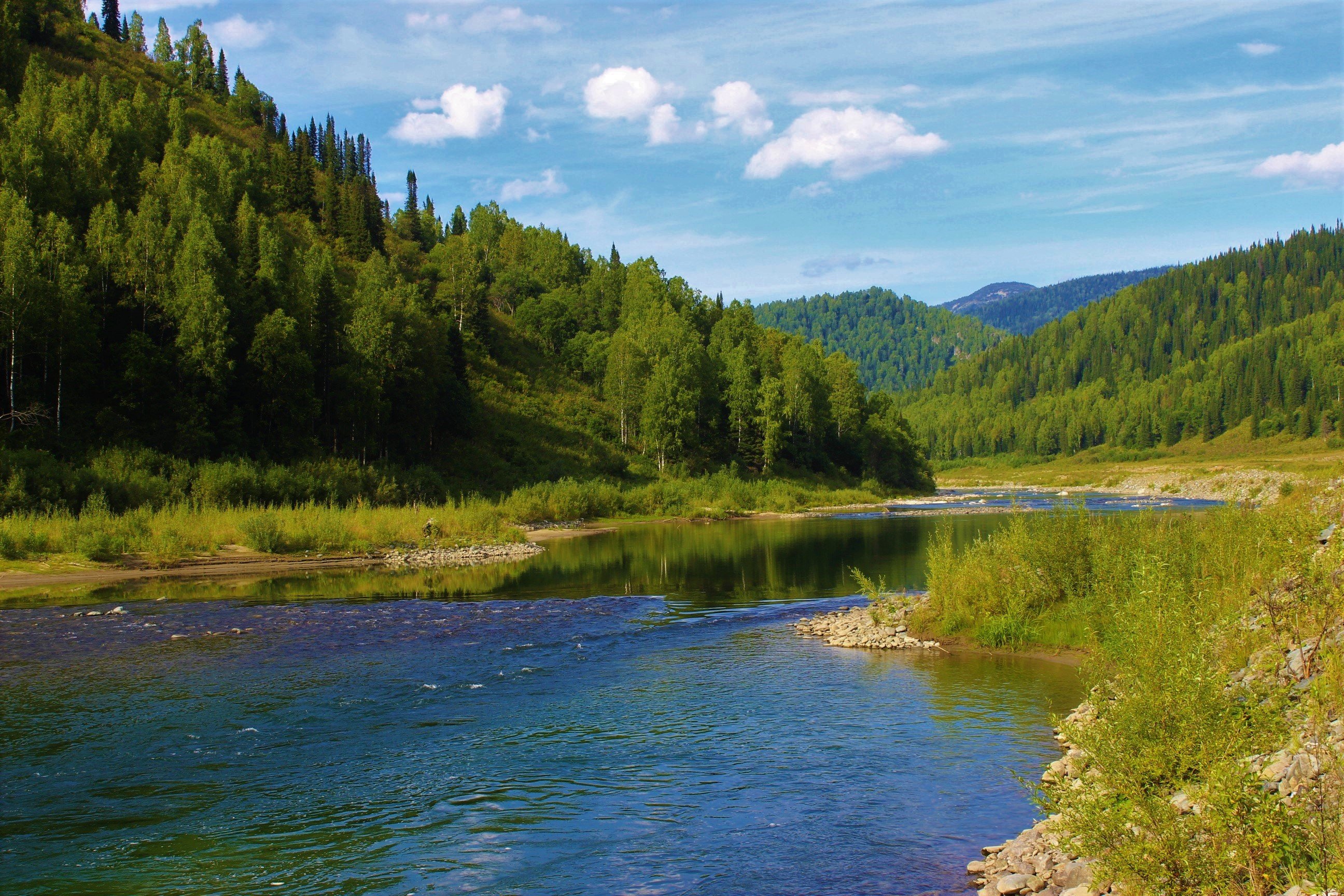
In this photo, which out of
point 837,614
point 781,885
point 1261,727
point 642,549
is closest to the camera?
point 1261,727

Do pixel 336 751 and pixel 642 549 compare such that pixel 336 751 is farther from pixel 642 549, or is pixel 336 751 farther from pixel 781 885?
pixel 642 549

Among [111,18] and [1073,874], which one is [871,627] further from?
[111,18]

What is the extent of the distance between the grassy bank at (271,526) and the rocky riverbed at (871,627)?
27.0m

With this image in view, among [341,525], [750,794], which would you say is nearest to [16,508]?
[341,525]

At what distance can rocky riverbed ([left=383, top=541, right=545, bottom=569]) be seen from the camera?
43.2 meters

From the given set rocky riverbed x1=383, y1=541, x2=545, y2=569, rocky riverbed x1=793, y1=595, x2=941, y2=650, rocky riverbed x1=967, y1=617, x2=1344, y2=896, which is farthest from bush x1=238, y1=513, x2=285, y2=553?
rocky riverbed x1=967, y1=617, x2=1344, y2=896

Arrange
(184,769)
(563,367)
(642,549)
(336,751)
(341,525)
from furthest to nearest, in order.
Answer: (563,367) < (642,549) < (341,525) < (336,751) < (184,769)

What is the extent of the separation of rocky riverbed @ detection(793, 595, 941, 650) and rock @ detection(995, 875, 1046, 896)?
1396cm

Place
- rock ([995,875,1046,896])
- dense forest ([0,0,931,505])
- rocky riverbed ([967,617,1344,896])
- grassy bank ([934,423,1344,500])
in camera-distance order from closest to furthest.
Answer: rocky riverbed ([967,617,1344,896]) < rock ([995,875,1046,896]) < dense forest ([0,0,931,505]) < grassy bank ([934,423,1344,500])

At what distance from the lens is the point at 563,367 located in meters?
113

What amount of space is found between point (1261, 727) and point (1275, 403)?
728ft

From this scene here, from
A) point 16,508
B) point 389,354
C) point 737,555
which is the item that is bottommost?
point 737,555

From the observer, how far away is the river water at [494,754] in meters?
10.9

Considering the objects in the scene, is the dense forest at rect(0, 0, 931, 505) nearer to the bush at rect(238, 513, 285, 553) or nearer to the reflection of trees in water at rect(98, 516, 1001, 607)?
the bush at rect(238, 513, 285, 553)
